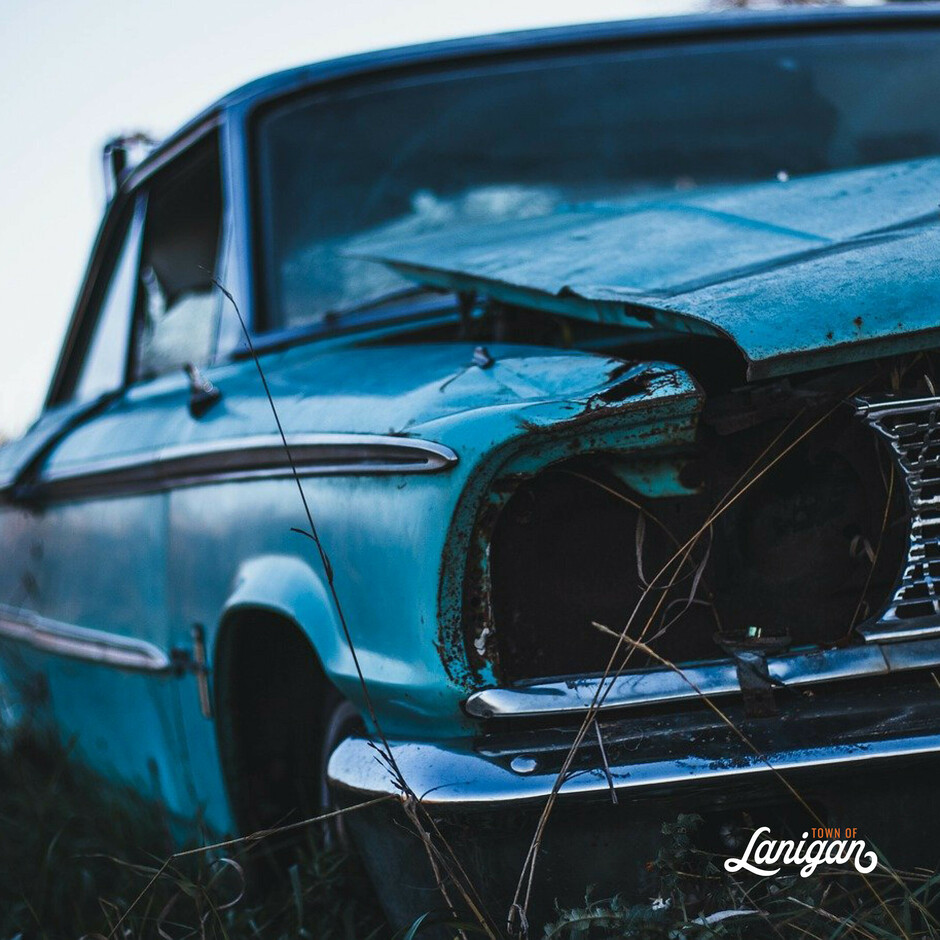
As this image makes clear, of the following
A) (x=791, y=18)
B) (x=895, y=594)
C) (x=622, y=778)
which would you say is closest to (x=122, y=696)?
(x=622, y=778)

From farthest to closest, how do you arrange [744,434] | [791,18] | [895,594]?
[791,18] < [744,434] < [895,594]

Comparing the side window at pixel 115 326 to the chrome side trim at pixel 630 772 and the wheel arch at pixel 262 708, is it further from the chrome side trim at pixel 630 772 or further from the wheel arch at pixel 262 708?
the chrome side trim at pixel 630 772

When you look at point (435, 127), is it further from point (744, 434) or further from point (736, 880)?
point (736, 880)

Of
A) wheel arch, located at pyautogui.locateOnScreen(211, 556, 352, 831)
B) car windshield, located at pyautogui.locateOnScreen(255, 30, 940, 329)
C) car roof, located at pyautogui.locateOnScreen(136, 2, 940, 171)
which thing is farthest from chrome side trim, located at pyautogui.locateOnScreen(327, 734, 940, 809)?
car roof, located at pyautogui.locateOnScreen(136, 2, 940, 171)

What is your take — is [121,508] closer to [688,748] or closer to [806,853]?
[688,748]

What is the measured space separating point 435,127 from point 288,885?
5.23ft

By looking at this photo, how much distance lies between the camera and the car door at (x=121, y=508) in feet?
8.55

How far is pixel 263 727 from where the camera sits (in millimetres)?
2293

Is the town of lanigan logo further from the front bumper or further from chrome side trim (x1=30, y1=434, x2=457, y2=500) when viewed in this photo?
chrome side trim (x1=30, y1=434, x2=457, y2=500)

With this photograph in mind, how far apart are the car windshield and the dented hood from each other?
0.16 m

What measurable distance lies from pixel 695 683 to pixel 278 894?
1003mm

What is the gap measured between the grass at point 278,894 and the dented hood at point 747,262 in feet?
2.00

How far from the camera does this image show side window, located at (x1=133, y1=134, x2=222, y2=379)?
294 cm

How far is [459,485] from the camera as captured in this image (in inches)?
63.1
